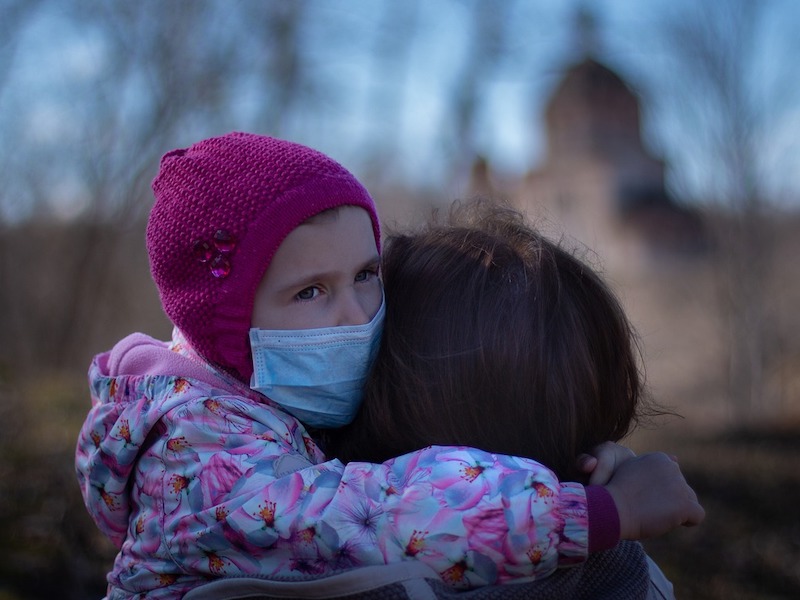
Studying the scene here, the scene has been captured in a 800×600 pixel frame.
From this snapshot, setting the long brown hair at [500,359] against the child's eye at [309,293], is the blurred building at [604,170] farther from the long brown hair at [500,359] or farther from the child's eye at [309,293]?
the child's eye at [309,293]

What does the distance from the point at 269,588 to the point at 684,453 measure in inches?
246

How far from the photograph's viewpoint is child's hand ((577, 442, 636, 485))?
1.64 m

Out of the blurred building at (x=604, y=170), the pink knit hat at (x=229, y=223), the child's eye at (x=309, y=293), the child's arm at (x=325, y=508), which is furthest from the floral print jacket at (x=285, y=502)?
the blurred building at (x=604, y=170)

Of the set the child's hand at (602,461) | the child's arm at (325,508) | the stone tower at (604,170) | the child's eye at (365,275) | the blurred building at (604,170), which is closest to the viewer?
the child's arm at (325,508)

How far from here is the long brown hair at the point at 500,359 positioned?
1.72 meters

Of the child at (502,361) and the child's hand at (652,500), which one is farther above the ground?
the child at (502,361)

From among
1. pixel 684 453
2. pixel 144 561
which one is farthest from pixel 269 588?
pixel 684 453

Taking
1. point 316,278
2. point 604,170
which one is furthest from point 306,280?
point 604,170

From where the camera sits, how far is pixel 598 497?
1.51m

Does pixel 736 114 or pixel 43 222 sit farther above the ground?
pixel 736 114

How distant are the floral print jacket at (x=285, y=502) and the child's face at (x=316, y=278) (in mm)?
195

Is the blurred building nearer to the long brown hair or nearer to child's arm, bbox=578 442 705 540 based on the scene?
the long brown hair

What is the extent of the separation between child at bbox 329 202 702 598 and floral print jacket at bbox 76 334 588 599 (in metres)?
0.18

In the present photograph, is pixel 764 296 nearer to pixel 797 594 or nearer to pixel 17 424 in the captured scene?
pixel 797 594
